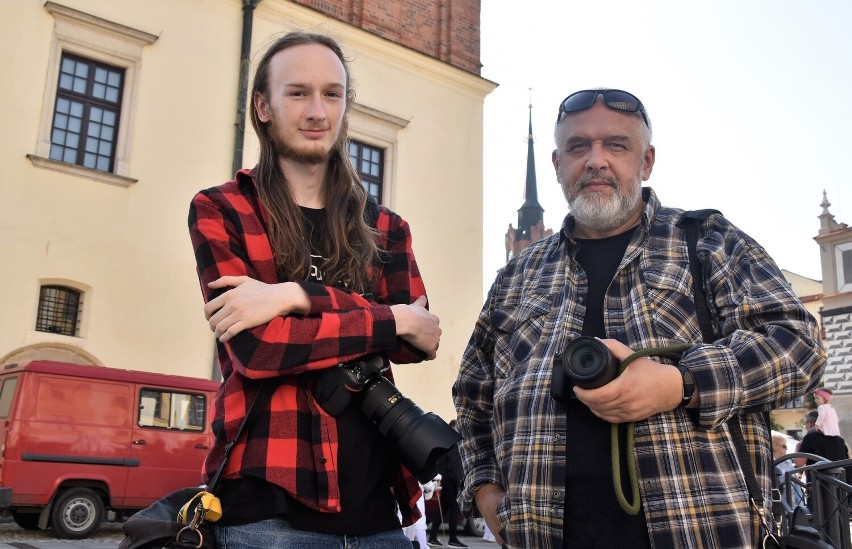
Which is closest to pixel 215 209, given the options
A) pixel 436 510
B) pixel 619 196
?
pixel 619 196

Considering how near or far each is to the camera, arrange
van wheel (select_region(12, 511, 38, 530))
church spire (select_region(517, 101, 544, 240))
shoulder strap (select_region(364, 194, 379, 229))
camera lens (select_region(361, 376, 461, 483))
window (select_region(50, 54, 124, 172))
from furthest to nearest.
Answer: church spire (select_region(517, 101, 544, 240)), window (select_region(50, 54, 124, 172)), van wheel (select_region(12, 511, 38, 530)), shoulder strap (select_region(364, 194, 379, 229)), camera lens (select_region(361, 376, 461, 483))

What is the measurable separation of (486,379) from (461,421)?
6.4 inches

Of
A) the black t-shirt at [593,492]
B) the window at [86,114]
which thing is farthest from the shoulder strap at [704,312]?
the window at [86,114]

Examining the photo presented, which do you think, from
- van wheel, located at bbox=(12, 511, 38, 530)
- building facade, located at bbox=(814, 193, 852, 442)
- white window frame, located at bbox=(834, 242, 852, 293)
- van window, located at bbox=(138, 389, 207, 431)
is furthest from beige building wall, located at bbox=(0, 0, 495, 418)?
white window frame, located at bbox=(834, 242, 852, 293)

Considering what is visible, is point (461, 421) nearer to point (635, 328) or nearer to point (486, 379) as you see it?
point (486, 379)

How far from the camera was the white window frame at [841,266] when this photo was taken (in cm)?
2969

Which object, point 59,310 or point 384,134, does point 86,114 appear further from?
point 384,134

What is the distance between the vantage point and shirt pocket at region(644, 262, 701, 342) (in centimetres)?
219

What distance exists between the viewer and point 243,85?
49.5 ft

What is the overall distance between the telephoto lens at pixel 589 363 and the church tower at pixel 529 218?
5756 cm

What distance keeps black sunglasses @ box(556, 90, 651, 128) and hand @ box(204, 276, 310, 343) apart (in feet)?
4.11

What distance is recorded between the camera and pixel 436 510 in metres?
12.1

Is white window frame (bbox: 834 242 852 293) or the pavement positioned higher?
white window frame (bbox: 834 242 852 293)

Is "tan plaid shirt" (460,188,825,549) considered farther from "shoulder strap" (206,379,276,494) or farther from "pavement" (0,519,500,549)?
"pavement" (0,519,500,549)
